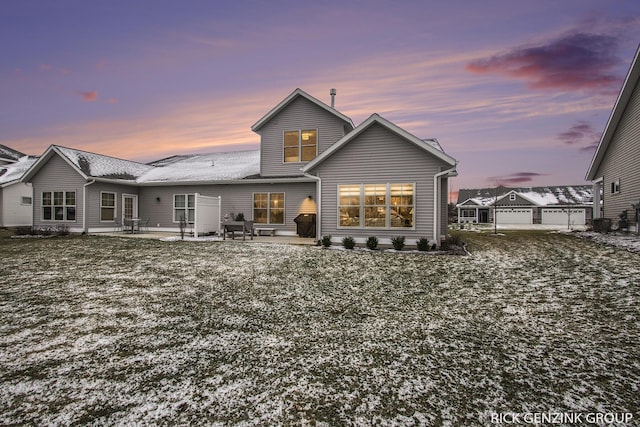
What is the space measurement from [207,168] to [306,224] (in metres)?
8.42

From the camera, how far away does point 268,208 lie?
16.3 metres

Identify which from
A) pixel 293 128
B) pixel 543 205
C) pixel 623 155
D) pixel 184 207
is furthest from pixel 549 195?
pixel 184 207

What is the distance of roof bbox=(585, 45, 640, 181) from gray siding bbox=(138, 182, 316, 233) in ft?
47.8

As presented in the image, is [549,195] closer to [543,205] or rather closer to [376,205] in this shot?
[543,205]

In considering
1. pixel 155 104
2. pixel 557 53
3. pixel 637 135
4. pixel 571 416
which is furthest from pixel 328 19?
pixel 571 416

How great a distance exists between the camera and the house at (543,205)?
1438 inches

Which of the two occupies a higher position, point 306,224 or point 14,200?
point 14,200

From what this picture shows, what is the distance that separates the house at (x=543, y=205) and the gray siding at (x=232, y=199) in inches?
1139

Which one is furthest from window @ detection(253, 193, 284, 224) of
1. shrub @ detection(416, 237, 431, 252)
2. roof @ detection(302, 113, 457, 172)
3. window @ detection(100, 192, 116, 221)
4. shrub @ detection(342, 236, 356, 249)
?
window @ detection(100, 192, 116, 221)

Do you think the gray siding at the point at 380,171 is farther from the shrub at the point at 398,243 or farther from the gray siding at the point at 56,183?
the gray siding at the point at 56,183

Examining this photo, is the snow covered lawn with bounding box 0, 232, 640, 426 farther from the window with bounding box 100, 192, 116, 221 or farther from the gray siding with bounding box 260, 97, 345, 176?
the window with bounding box 100, 192, 116, 221

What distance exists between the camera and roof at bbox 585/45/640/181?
1270 centimetres

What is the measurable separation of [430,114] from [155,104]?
19.0 m

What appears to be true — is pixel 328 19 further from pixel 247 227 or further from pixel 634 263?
pixel 634 263
